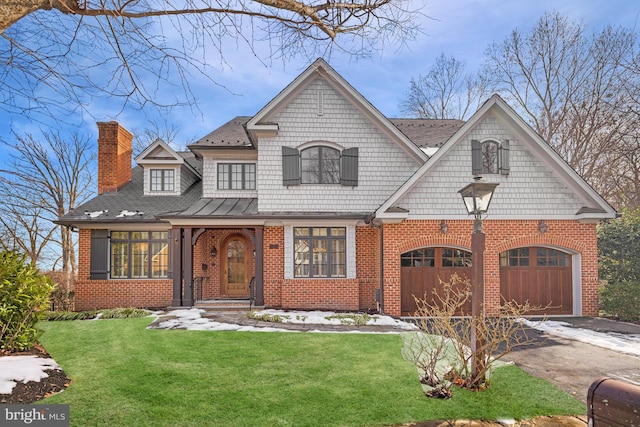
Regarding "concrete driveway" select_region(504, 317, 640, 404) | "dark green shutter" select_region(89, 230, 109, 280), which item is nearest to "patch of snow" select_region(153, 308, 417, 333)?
"concrete driveway" select_region(504, 317, 640, 404)

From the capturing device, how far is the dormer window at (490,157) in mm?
11688

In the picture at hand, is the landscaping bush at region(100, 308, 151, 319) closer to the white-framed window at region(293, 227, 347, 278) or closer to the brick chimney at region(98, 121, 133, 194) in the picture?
the white-framed window at region(293, 227, 347, 278)

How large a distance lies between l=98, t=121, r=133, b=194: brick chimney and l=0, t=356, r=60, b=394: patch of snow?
10303mm

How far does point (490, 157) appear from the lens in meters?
11.8

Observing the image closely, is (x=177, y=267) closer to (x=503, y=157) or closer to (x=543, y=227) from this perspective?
(x=503, y=157)

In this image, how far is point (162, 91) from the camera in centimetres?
496

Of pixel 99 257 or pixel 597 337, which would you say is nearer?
pixel 597 337

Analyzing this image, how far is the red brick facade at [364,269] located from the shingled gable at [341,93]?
301 centimetres

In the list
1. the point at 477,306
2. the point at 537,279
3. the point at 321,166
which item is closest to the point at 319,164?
the point at 321,166

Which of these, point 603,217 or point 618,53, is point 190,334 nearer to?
point 603,217

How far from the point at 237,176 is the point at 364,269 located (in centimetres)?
594

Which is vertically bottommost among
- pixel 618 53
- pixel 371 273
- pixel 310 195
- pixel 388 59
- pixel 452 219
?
pixel 371 273

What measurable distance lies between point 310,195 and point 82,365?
8.19 m

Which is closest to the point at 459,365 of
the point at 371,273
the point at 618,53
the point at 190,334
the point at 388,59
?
the point at 388,59
